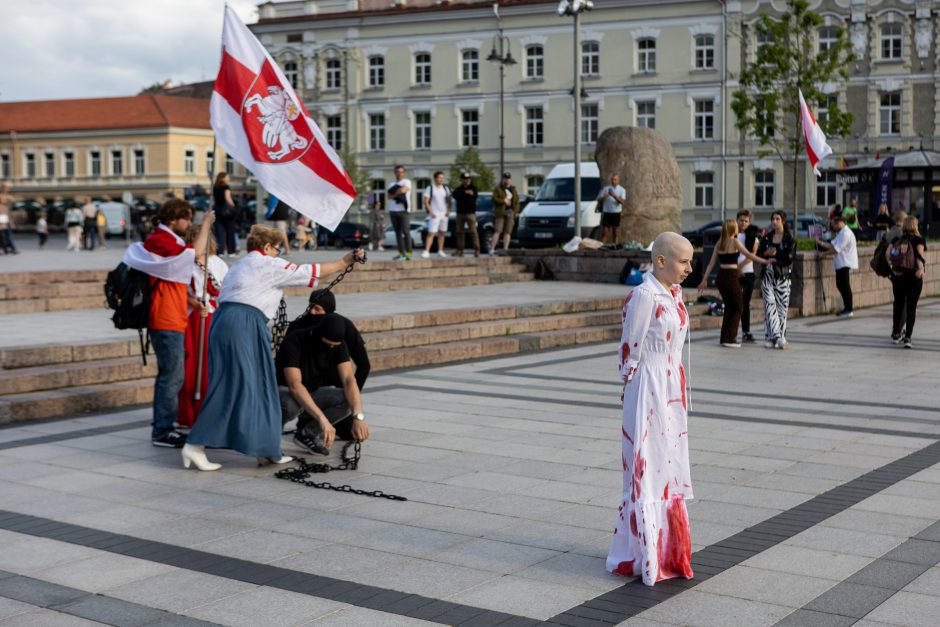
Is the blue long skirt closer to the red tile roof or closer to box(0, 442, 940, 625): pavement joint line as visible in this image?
box(0, 442, 940, 625): pavement joint line

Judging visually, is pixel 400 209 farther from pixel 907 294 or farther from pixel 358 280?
pixel 907 294

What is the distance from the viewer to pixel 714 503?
24.8 ft

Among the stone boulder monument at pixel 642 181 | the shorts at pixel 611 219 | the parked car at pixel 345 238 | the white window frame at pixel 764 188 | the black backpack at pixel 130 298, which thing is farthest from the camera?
the white window frame at pixel 764 188

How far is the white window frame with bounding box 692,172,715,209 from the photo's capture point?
58531mm

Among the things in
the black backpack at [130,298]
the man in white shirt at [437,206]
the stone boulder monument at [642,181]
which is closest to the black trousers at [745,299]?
the stone boulder monument at [642,181]

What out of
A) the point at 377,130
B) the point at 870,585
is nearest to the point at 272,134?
the point at 870,585

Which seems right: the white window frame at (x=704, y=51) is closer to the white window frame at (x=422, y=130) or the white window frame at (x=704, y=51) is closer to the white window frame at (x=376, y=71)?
the white window frame at (x=422, y=130)

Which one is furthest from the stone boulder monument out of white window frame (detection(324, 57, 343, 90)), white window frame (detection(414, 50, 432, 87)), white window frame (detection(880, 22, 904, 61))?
white window frame (detection(324, 57, 343, 90))

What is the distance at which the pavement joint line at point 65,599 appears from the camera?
5458 millimetres

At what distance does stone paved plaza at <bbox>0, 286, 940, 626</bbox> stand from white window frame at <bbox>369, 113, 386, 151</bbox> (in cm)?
5432

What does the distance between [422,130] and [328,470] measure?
56.7m

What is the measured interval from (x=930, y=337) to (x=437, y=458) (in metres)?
11.7

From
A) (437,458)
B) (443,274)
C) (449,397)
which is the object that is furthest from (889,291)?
(437,458)

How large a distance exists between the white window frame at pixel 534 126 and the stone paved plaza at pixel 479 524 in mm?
50515
